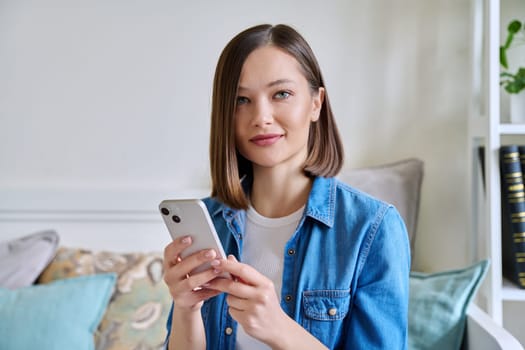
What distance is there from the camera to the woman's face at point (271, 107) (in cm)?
92

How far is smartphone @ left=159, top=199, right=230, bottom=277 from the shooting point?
0.81 metres

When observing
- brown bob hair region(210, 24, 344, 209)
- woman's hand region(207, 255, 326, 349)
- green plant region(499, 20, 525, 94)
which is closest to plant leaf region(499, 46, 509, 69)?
green plant region(499, 20, 525, 94)

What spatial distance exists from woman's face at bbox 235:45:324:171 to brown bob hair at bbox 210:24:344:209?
0.02m

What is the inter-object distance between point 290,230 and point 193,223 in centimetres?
22

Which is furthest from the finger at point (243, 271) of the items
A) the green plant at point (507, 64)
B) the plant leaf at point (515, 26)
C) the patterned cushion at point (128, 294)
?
the plant leaf at point (515, 26)

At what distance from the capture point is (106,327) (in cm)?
151

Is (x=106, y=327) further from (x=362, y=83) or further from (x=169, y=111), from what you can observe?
(x=362, y=83)

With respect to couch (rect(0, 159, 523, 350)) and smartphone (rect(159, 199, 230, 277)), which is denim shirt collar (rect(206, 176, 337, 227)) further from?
couch (rect(0, 159, 523, 350))

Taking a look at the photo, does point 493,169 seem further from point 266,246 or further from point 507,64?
point 266,246

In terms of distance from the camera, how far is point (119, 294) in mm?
1559

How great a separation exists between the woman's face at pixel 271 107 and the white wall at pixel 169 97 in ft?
2.70

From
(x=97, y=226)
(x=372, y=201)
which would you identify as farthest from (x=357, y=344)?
(x=97, y=226)

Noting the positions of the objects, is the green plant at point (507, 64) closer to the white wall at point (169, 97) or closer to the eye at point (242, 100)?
the white wall at point (169, 97)

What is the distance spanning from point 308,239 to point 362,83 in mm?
903
